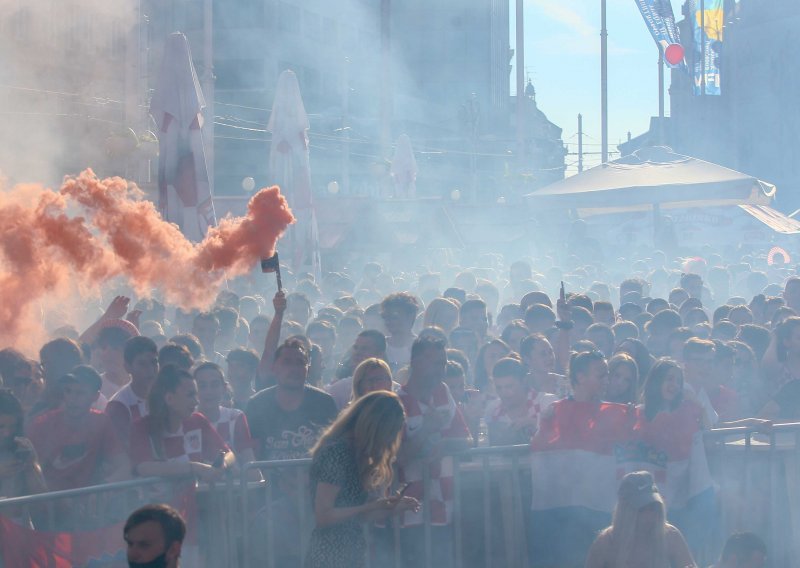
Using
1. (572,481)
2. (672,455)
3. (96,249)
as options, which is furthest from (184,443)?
(96,249)

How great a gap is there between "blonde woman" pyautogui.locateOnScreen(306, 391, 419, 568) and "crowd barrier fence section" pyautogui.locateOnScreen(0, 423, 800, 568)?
0.89 m

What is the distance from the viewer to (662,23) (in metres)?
29.6

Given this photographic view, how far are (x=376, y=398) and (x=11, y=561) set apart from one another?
1.70 meters

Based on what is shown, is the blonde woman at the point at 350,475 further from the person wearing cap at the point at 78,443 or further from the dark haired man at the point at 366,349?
the dark haired man at the point at 366,349

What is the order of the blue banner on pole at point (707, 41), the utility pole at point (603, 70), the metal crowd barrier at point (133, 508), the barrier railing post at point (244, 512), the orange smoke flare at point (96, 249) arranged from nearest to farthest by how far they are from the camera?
1. the metal crowd barrier at point (133, 508)
2. the barrier railing post at point (244, 512)
3. the orange smoke flare at point (96, 249)
4. the utility pole at point (603, 70)
5. the blue banner on pole at point (707, 41)

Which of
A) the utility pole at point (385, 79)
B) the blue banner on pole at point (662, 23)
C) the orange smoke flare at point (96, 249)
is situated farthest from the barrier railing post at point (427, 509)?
the blue banner on pole at point (662, 23)

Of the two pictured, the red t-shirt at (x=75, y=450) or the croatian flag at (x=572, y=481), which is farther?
the croatian flag at (x=572, y=481)

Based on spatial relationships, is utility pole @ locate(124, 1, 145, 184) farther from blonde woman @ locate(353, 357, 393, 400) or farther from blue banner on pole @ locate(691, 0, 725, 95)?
blue banner on pole @ locate(691, 0, 725, 95)

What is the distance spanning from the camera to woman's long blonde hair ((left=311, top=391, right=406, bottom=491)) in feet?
14.2

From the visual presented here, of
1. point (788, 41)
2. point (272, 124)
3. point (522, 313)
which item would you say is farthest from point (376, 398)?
point (788, 41)

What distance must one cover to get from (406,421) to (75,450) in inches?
65.6

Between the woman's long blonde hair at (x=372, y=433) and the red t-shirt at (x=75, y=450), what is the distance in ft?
5.11

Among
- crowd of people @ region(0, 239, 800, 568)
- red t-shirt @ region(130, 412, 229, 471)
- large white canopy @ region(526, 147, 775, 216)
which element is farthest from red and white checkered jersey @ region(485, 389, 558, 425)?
large white canopy @ region(526, 147, 775, 216)

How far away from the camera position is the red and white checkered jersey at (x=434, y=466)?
5434 millimetres
